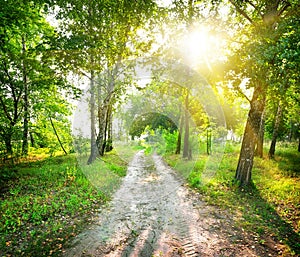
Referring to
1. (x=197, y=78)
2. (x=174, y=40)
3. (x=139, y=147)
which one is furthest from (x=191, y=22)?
(x=139, y=147)

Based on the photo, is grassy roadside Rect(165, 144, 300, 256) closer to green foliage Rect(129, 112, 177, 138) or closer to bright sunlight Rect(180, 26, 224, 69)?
bright sunlight Rect(180, 26, 224, 69)

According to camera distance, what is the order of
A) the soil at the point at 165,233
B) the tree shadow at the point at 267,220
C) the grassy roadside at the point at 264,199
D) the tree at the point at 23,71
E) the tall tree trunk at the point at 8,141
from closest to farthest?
1. the soil at the point at 165,233
2. the tree shadow at the point at 267,220
3. the grassy roadside at the point at 264,199
4. the tree at the point at 23,71
5. the tall tree trunk at the point at 8,141

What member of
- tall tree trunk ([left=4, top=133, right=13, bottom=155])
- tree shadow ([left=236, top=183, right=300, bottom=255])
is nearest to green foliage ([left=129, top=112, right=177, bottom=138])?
tree shadow ([left=236, top=183, right=300, bottom=255])

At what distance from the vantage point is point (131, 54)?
15.6m

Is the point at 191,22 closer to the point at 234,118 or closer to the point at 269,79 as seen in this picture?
the point at 269,79

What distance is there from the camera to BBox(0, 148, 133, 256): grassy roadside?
554cm

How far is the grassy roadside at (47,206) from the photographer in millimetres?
5540

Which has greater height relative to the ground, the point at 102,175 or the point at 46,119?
the point at 46,119

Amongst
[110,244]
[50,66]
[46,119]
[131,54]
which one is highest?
[131,54]

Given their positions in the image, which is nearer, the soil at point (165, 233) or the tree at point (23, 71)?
the soil at point (165, 233)

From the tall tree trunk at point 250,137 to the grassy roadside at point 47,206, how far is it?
6.34 meters

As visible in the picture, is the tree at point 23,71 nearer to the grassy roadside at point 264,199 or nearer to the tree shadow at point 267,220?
the grassy roadside at point 264,199

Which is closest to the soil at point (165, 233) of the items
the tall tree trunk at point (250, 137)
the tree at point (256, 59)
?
the tall tree trunk at point (250, 137)

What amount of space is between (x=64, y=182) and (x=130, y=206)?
4.11m
